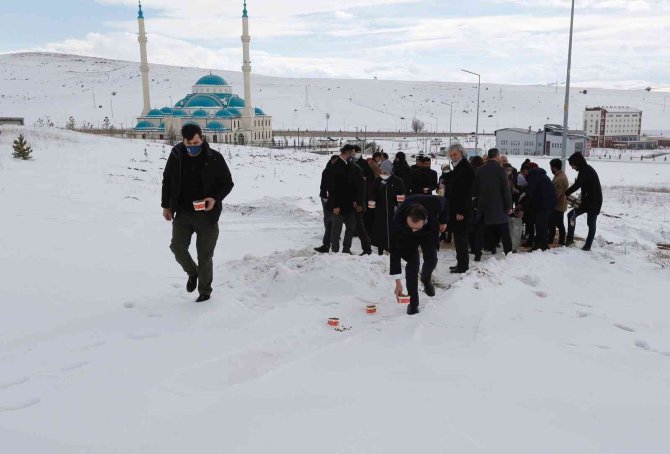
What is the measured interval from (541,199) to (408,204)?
4419 millimetres

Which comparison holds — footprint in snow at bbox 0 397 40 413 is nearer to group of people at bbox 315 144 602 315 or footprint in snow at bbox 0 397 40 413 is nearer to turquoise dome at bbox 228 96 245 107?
group of people at bbox 315 144 602 315

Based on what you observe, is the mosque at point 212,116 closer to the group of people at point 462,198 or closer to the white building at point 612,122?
the group of people at point 462,198

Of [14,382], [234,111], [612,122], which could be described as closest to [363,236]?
[14,382]

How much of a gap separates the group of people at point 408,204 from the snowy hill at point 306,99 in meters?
103

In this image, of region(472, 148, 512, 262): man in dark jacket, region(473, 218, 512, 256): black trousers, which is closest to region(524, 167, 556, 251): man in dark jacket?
region(473, 218, 512, 256): black trousers

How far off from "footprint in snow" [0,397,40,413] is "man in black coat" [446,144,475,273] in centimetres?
581

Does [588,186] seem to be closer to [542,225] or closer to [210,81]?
[542,225]

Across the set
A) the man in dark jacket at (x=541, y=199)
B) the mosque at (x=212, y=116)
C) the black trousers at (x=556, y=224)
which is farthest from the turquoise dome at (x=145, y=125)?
the man in dark jacket at (x=541, y=199)

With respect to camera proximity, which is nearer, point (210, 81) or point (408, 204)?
point (408, 204)

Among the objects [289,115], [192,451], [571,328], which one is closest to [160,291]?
[192,451]

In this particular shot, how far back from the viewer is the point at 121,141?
31.1 m

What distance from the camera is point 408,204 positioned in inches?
231

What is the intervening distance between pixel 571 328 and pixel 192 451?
160 inches

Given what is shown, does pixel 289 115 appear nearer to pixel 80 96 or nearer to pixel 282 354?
pixel 80 96
